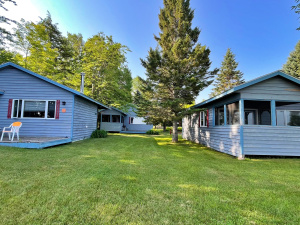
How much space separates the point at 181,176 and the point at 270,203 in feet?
5.72

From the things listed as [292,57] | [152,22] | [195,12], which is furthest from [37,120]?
[292,57]

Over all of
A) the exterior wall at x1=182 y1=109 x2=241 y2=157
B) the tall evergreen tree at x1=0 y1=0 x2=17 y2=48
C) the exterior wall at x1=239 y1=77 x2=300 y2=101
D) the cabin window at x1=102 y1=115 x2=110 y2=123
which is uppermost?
the tall evergreen tree at x1=0 y1=0 x2=17 y2=48

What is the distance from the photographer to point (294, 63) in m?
21.5

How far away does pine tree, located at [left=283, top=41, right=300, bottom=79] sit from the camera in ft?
69.5

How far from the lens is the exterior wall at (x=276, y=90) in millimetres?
6375

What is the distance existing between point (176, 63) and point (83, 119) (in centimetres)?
763

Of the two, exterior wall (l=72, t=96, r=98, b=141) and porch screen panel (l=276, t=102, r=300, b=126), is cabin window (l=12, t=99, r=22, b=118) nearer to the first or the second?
exterior wall (l=72, t=96, r=98, b=141)

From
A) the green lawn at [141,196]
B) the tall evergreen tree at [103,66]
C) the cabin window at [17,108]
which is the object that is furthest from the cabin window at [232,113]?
the tall evergreen tree at [103,66]

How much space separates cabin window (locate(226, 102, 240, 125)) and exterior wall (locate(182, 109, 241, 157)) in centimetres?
58

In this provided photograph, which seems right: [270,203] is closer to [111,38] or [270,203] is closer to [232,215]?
[232,215]

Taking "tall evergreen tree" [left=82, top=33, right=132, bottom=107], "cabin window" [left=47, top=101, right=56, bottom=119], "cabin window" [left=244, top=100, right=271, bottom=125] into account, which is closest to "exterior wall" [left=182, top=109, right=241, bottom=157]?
"cabin window" [left=244, top=100, right=271, bottom=125]

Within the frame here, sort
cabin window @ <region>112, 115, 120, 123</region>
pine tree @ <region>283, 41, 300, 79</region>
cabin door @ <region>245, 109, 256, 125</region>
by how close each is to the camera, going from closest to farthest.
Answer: cabin door @ <region>245, 109, 256, 125</region> → cabin window @ <region>112, 115, 120, 123</region> → pine tree @ <region>283, 41, 300, 79</region>

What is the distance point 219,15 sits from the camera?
12383mm

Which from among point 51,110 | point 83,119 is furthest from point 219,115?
point 51,110
